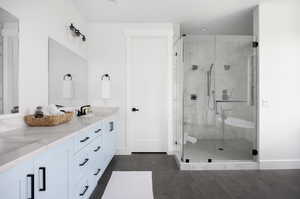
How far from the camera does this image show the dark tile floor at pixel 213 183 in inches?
87.3

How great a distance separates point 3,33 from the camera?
145 cm

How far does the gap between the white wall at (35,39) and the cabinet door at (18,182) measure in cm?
98

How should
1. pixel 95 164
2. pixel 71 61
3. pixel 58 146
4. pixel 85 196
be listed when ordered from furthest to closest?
pixel 71 61 → pixel 95 164 → pixel 85 196 → pixel 58 146

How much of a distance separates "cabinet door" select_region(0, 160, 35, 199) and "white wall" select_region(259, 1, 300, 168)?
3.23 meters

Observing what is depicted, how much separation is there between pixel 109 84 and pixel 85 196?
2.21 m

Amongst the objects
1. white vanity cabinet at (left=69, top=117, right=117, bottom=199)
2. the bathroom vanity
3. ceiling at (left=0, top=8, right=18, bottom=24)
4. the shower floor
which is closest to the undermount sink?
the shower floor

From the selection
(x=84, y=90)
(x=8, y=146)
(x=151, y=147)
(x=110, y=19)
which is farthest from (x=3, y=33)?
(x=151, y=147)

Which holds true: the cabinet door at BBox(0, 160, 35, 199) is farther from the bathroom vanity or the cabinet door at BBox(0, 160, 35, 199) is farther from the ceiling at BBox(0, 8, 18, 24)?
the ceiling at BBox(0, 8, 18, 24)

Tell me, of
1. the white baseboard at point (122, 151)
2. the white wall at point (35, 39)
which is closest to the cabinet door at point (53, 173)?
the white wall at point (35, 39)

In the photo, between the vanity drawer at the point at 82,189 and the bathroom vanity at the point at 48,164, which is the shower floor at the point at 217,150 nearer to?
the vanity drawer at the point at 82,189

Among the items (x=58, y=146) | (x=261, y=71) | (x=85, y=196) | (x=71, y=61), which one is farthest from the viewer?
(x=261, y=71)

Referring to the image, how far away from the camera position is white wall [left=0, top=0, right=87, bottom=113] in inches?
67.3

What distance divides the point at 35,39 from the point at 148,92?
7.59 ft

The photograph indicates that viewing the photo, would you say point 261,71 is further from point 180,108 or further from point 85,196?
point 85,196
